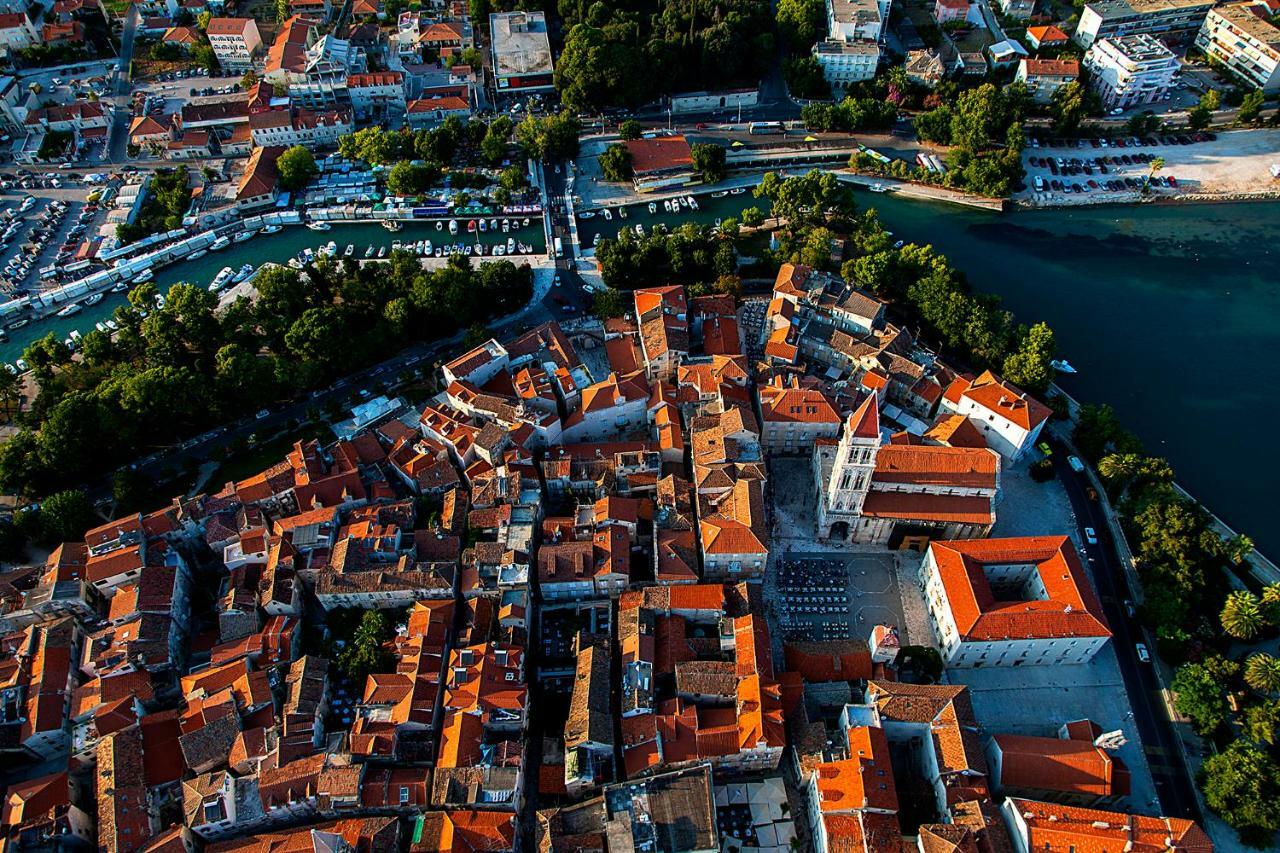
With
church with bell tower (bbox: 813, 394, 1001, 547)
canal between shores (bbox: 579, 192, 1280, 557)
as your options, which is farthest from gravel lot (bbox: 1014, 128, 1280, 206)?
church with bell tower (bbox: 813, 394, 1001, 547)

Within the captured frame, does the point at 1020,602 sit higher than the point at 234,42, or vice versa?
the point at 234,42

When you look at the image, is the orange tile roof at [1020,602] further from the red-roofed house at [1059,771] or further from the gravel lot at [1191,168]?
the gravel lot at [1191,168]

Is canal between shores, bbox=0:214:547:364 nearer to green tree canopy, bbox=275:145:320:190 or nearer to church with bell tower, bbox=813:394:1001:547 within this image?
green tree canopy, bbox=275:145:320:190

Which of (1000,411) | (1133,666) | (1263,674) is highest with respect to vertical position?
(1000,411)

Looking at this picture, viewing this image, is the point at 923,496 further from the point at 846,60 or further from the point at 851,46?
the point at 851,46

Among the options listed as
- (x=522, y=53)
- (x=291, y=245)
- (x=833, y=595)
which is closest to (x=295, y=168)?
(x=291, y=245)

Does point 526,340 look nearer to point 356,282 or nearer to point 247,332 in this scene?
point 356,282

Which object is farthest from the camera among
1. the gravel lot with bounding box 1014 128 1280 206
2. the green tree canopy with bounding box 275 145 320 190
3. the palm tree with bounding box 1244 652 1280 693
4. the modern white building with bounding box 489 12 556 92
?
the modern white building with bounding box 489 12 556 92
